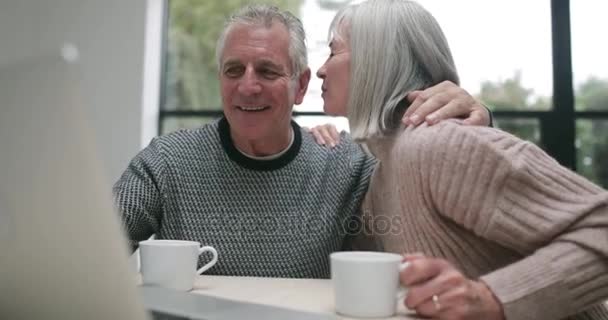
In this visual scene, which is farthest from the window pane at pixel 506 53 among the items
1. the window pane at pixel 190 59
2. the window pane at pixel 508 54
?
the window pane at pixel 190 59

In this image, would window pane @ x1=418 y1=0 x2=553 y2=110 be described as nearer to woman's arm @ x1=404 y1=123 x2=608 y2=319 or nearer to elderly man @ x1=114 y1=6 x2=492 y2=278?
elderly man @ x1=114 y1=6 x2=492 y2=278

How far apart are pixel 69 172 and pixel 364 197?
94cm

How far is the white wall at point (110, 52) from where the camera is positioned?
3025mm

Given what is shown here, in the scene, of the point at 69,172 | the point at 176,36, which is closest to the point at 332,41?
the point at 69,172

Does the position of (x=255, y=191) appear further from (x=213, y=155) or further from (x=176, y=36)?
(x=176, y=36)

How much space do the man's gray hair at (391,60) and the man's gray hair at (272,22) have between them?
1.14ft

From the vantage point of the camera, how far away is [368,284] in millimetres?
678

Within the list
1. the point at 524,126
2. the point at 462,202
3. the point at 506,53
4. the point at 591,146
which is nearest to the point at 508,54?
the point at 506,53

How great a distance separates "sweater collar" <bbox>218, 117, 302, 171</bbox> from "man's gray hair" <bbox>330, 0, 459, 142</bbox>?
0.32 m

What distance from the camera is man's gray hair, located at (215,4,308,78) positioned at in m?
1.32

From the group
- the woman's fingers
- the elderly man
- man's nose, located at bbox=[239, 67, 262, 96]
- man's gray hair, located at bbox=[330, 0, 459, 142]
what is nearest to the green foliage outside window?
the woman's fingers

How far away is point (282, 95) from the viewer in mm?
1332

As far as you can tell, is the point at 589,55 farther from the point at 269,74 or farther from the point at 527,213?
the point at 527,213

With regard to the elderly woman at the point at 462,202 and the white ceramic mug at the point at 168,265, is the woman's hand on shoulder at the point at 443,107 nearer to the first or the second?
the elderly woman at the point at 462,202
